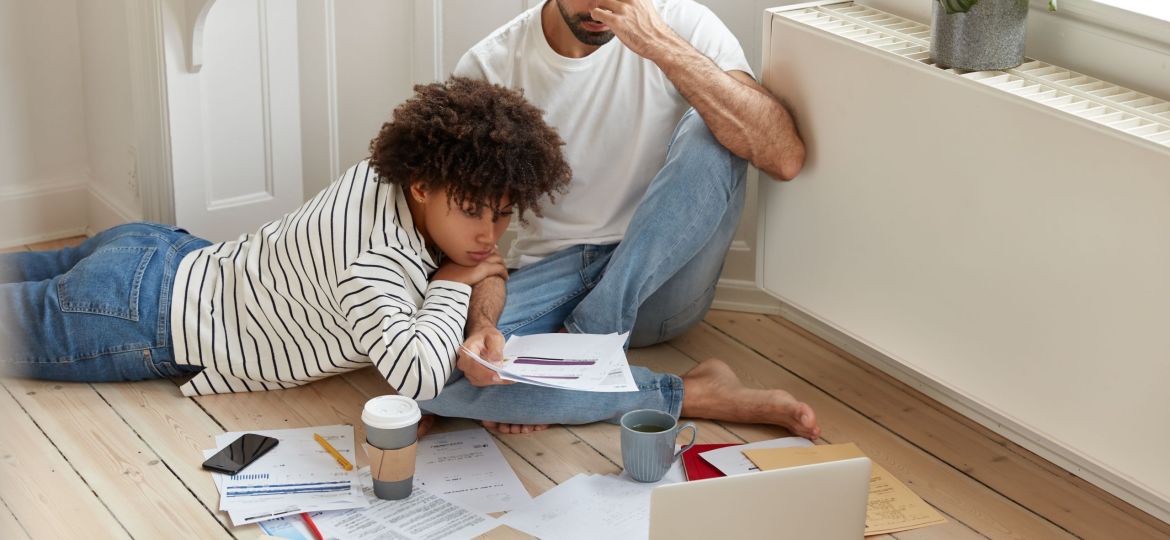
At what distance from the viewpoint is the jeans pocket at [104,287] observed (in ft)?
6.54

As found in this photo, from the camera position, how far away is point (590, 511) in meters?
1.73

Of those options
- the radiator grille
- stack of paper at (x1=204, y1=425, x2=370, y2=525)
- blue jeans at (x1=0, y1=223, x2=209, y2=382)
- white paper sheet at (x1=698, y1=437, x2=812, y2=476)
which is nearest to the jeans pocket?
blue jeans at (x1=0, y1=223, x2=209, y2=382)

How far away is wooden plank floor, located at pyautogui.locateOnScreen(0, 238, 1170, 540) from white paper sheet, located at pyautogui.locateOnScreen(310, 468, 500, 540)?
51 millimetres

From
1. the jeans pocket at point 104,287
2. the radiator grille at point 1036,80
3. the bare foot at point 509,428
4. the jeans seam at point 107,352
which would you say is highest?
the radiator grille at point 1036,80

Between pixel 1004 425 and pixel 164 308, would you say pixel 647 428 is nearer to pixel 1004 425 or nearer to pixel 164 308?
pixel 1004 425

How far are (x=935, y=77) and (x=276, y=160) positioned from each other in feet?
4.85

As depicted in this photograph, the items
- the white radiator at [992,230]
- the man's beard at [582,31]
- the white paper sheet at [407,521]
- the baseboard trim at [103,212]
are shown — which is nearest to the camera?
the white radiator at [992,230]

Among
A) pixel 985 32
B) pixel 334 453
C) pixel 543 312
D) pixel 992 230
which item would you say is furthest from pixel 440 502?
pixel 985 32

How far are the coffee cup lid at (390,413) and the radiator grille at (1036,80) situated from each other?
93 centimetres

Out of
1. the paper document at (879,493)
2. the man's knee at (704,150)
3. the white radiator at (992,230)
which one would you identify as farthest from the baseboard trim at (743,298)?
the paper document at (879,493)

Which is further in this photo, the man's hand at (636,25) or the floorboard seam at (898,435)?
the man's hand at (636,25)

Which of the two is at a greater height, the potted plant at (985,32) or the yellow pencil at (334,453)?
the potted plant at (985,32)

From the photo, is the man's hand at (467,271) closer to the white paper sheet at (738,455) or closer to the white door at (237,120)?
the white paper sheet at (738,455)

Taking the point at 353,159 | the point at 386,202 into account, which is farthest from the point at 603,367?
the point at 353,159
